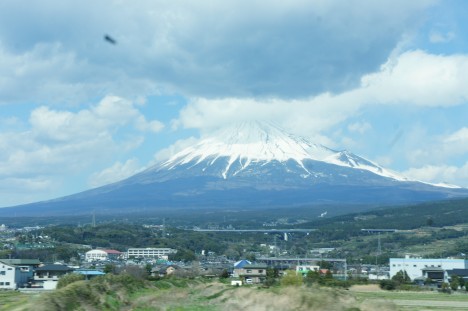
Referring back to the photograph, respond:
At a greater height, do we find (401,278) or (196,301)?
(196,301)

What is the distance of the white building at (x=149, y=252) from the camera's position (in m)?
77.6

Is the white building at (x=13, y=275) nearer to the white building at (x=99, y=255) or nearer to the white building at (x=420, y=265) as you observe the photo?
the white building at (x=99, y=255)

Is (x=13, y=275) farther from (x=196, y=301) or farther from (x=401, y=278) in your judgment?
(x=196, y=301)

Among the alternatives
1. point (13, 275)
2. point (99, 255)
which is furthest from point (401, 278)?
point (99, 255)

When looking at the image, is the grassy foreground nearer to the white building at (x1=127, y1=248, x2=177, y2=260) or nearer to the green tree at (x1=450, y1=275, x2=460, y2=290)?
the green tree at (x1=450, y1=275, x2=460, y2=290)

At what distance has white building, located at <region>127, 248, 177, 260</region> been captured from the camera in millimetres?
77550

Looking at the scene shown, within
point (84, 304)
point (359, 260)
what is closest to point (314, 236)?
point (359, 260)

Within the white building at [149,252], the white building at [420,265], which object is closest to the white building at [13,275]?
the white building at [420,265]

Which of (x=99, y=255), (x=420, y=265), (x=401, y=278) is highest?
(x=99, y=255)

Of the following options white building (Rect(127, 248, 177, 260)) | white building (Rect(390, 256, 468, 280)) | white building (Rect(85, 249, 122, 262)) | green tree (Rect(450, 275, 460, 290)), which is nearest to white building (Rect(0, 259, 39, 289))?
white building (Rect(85, 249, 122, 262))

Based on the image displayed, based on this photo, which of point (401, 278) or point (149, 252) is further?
point (149, 252)

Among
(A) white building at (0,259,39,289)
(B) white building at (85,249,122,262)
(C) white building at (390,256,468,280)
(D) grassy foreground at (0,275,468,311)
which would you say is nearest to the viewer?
(D) grassy foreground at (0,275,468,311)

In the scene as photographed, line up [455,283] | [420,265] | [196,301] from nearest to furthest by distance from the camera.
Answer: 1. [196,301]
2. [455,283]
3. [420,265]

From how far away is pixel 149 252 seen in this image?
79.5 metres
